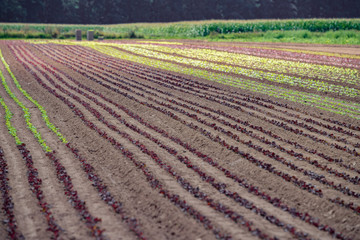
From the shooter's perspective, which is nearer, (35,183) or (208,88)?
(35,183)

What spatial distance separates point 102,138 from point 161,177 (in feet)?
11.0

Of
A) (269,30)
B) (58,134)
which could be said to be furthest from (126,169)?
(269,30)

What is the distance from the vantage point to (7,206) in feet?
25.2

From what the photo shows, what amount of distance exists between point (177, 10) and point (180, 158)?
8730 centimetres

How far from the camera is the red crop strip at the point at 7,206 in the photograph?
6814 mm

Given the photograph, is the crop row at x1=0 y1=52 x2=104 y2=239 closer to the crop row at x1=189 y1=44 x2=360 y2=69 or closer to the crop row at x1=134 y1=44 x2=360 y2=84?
the crop row at x1=134 y1=44 x2=360 y2=84

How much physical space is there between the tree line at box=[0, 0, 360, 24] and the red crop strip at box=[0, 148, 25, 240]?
3243 inches

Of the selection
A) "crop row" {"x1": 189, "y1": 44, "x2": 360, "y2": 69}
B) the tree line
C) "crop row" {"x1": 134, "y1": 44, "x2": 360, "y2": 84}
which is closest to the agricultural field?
"crop row" {"x1": 134, "y1": 44, "x2": 360, "y2": 84}

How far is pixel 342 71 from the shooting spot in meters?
23.7

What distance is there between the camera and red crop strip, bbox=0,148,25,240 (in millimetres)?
6814

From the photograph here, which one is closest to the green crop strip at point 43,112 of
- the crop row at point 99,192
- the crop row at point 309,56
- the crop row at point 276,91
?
the crop row at point 99,192

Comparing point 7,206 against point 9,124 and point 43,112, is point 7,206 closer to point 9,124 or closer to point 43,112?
point 9,124

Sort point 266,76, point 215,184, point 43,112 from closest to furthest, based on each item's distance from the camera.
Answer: point 215,184
point 43,112
point 266,76

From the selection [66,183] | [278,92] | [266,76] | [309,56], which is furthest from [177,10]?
[66,183]
